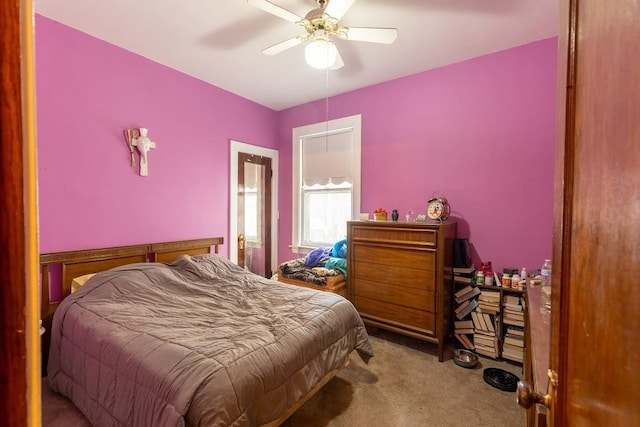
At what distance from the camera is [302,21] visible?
6.02 feet

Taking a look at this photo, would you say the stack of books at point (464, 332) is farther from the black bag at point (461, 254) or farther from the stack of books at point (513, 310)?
the black bag at point (461, 254)

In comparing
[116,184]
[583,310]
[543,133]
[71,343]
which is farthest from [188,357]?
[543,133]

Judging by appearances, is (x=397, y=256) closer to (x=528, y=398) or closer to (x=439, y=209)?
(x=439, y=209)

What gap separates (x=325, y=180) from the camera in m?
3.83

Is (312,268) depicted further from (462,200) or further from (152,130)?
(152,130)

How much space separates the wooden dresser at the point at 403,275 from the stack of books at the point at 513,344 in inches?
18.3

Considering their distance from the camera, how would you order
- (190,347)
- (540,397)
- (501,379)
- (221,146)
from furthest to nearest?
(221,146) < (501,379) < (190,347) < (540,397)

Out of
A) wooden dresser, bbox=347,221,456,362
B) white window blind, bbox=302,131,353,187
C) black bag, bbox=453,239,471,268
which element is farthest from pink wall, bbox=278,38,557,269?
wooden dresser, bbox=347,221,456,362

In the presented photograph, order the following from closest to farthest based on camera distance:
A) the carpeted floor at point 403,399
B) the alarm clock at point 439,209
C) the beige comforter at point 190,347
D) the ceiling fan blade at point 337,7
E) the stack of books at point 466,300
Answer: the beige comforter at point 190,347 → the ceiling fan blade at point 337,7 → the carpeted floor at point 403,399 → the stack of books at point 466,300 → the alarm clock at point 439,209

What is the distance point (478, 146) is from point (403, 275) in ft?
4.73

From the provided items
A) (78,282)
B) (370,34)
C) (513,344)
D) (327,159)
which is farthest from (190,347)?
(327,159)

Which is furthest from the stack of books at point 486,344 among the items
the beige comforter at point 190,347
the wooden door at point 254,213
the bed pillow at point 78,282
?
the bed pillow at point 78,282

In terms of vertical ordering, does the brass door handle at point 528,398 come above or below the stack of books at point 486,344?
above

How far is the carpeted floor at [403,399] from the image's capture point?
1.83 metres
